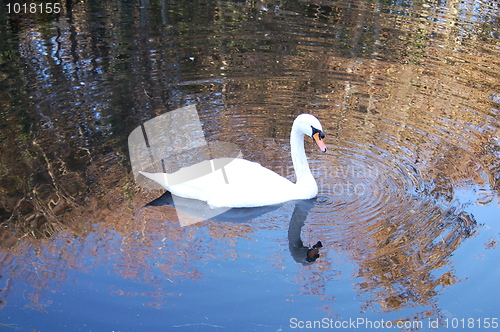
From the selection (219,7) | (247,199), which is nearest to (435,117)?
(247,199)

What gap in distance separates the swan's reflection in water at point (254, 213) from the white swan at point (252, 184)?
0.19ft

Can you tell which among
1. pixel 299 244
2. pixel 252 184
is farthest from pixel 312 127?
pixel 299 244

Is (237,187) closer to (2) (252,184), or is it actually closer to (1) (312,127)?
(2) (252,184)

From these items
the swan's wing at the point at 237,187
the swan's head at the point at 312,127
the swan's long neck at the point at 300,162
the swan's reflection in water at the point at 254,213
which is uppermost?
the swan's head at the point at 312,127

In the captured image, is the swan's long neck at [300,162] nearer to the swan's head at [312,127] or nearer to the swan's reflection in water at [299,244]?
the swan's head at [312,127]

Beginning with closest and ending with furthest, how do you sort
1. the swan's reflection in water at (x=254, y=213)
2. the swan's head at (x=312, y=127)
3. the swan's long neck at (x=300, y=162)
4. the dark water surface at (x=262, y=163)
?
the dark water surface at (x=262, y=163) → the swan's reflection in water at (x=254, y=213) → the swan's head at (x=312, y=127) → the swan's long neck at (x=300, y=162)

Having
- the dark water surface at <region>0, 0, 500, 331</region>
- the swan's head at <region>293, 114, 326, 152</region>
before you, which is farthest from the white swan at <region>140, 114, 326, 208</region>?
the dark water surface at <region>0, 0, 500, 331</region>

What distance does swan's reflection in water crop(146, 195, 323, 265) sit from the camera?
17.5ft

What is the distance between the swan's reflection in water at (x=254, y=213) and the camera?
532 centimetres

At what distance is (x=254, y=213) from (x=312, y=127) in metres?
1.13

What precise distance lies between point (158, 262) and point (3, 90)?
4.97 metres

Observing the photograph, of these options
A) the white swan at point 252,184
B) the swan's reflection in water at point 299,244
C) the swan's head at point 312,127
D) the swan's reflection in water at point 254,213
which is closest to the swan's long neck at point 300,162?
the white swan at point 252,184

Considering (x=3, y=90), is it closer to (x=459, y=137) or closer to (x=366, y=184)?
(x=366, y=184)

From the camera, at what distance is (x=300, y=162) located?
6.16 meters
